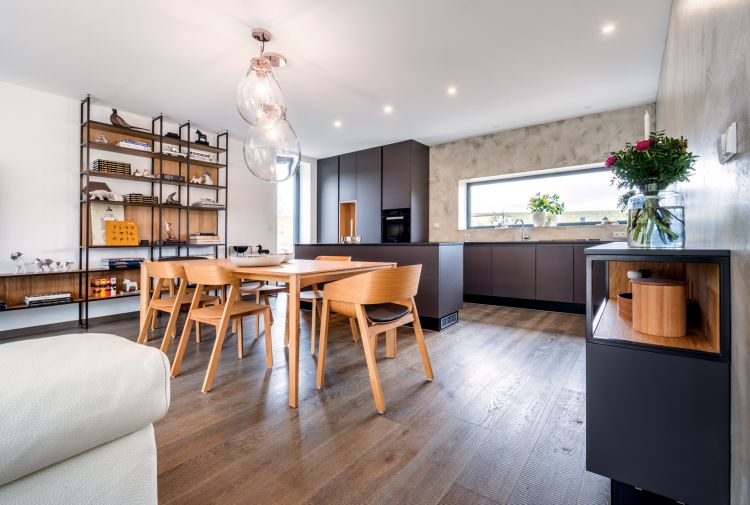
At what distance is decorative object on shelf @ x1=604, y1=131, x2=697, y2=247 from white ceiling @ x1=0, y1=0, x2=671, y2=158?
1805 millimetres

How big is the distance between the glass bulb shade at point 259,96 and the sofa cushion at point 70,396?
2239 mm

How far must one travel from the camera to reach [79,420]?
0.58 meters

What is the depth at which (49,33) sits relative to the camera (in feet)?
9.05

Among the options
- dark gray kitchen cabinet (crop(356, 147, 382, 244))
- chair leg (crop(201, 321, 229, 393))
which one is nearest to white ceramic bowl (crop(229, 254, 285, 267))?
chair leg (crop(201, 321, 229, 393))

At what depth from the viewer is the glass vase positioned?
4.25 ft

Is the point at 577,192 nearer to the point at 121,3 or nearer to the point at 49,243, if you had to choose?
the point at 121,3

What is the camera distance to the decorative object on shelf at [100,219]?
4027 mm

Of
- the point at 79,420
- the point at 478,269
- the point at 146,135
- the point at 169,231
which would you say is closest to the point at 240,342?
the point at 79,420

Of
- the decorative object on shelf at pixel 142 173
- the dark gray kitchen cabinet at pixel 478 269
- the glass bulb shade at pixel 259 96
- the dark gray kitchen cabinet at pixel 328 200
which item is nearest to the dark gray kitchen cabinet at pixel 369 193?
the dark gray kitchen cabinet at pixel 328 200

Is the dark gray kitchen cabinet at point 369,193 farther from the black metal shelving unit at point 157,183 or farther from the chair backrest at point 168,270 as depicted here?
the chair backrest at point 168,270

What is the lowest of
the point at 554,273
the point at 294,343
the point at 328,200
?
the point at 294,343

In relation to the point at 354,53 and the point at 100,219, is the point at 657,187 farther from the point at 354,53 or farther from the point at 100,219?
the point at 100,219

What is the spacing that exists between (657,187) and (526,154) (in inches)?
164

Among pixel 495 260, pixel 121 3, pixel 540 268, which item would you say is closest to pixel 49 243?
pixel 121 3
